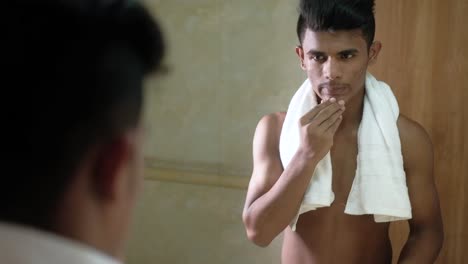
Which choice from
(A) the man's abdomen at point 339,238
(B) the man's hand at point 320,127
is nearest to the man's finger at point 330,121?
(B) the man's hand at point 320,127

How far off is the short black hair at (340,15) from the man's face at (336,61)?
15mm

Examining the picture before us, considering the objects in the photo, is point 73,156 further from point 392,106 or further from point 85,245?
point 392,106

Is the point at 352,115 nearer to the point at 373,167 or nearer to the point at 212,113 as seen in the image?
the point at 373,167

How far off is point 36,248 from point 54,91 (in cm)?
11

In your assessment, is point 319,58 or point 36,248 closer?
point 36,248

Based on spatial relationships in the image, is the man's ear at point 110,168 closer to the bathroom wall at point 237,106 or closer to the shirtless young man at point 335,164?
the shirtless young man at point 335,164

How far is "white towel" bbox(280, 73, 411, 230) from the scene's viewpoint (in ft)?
5.39

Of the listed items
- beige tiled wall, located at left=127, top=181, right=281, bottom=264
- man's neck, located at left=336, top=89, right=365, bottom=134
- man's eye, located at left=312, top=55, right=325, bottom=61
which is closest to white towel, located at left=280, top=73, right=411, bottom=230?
man's neck, located at left=336, top=89, right=365, bottom=134

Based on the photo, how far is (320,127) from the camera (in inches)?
64.2

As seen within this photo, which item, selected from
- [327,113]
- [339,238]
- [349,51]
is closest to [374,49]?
[349,51]

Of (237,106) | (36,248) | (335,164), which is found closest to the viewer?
(36,248)

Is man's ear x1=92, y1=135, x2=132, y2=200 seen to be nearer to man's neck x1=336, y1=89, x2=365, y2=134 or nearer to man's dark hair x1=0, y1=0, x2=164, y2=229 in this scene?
man's dark hair x1=0, y1=0, x2=164, y2=229

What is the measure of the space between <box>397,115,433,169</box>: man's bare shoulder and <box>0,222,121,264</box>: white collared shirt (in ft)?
4.42

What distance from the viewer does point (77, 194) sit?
492 millimetres
